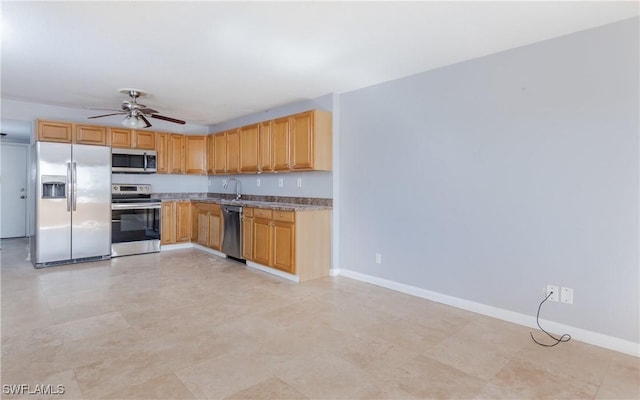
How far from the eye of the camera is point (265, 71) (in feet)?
12.1

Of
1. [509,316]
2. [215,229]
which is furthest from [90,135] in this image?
[509,316]

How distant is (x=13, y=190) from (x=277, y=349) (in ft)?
27.0

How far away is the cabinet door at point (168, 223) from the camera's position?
20.0 feet

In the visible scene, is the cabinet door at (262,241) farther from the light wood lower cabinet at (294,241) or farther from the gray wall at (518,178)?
the gray wall at (518,178)

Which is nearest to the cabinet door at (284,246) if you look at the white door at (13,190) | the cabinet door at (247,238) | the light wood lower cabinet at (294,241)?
the light wood lower cabinet at (294,241)

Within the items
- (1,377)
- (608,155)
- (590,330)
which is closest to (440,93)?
(608,155)

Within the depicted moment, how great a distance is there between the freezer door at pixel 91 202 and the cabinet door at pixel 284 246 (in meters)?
2.90

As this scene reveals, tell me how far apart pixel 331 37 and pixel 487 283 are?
2.58 m

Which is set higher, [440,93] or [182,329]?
[440,93]

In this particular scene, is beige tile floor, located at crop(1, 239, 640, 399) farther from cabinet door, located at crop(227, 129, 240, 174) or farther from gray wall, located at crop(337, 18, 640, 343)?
cabinet door, located at crop(227, 129, 240, 174)

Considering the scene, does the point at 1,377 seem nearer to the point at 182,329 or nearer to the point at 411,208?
the point at 182,329

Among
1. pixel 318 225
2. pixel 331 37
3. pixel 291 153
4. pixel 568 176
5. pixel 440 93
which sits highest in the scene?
pixel 331 37

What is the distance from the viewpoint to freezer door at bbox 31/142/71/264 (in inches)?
191

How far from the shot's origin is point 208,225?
589 cm
